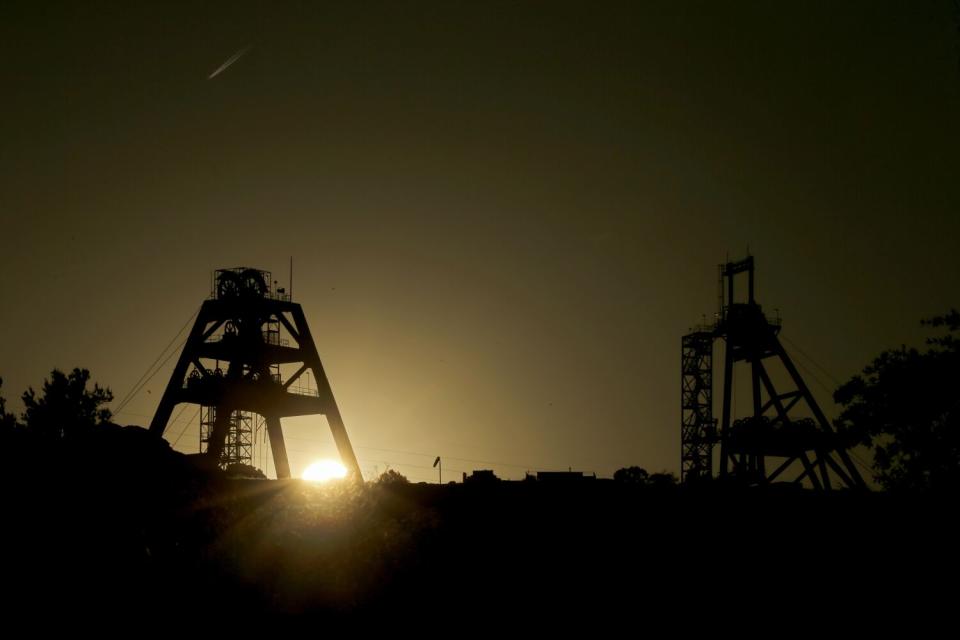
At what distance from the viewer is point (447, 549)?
83.3 ft

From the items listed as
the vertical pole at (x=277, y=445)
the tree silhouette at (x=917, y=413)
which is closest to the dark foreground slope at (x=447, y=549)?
the tree silhouette at (x=917, y=413)

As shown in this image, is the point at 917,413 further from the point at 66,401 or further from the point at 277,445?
the point at 66,401

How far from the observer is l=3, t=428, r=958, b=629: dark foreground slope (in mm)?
21297

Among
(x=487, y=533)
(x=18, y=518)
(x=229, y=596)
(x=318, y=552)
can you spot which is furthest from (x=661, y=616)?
(x=18, y=518)

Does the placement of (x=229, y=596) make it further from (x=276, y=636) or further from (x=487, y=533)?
(x=487, y=533)

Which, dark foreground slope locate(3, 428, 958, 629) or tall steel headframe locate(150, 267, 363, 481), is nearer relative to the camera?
dark foreground slope locate(3, 428, 958, 629)

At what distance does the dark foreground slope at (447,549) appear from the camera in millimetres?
21297

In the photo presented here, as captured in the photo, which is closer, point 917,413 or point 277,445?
point 917,413

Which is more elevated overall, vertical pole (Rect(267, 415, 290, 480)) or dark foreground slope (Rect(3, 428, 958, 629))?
vertical pole (Rect(267, 415, 290, 480))

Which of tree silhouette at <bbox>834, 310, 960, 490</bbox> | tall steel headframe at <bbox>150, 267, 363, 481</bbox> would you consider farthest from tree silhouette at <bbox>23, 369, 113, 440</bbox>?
tree silhouette at <bbox>834, 310, 960, 490</bbox>

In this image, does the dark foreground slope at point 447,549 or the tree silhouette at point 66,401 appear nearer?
the dark foreground slope at point 447,549

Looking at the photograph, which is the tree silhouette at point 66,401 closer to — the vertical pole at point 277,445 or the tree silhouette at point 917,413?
the vertical pole at point 277,445

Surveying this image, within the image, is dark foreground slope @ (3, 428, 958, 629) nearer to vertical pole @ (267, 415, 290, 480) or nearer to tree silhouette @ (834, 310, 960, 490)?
tree silhouette @ (834, 310, 960, 490)

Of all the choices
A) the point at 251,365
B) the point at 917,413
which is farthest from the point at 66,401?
the point at 917,413
